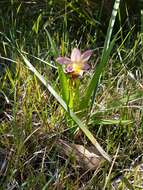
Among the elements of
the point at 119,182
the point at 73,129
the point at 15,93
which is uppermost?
the point at 15,93

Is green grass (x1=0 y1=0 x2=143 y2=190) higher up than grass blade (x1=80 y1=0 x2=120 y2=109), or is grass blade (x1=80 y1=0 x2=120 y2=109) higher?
grass blade (x1=80 y1=0 x2=120 y2=109)

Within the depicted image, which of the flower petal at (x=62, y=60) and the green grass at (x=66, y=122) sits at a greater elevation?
the flower petal at (x=62, y=60)

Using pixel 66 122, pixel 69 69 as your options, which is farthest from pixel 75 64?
pixel 66 122

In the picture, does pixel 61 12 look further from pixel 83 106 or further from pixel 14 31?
pixel 83 106

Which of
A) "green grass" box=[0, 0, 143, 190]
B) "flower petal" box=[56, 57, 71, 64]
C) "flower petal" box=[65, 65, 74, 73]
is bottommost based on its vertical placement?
"green grass" box=[0, 0, 143, 190]

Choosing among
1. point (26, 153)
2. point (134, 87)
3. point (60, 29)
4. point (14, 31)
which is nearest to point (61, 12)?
point (60, 29)

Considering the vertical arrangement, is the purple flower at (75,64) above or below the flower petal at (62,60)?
below

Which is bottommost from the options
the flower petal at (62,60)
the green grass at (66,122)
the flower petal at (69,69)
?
the green grass at (66,122)

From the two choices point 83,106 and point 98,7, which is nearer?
point 83,106
